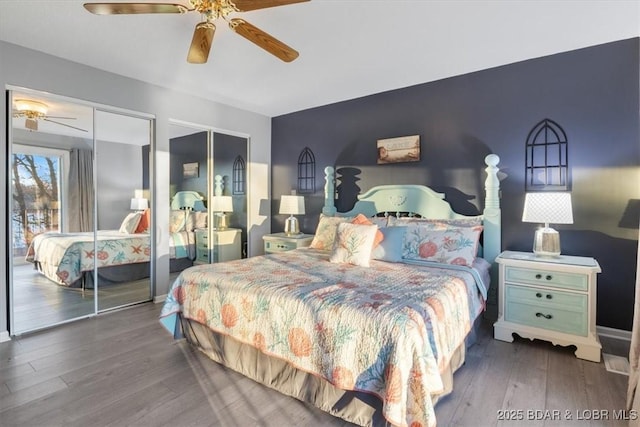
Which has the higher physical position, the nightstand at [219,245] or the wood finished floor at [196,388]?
the nightstand at [219,245]

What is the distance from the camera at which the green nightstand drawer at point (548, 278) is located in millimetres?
2438

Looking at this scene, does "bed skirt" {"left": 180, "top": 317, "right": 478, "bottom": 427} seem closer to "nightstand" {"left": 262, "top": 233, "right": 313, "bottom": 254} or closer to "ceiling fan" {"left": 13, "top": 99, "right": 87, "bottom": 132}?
"nightstand" {"left": 262, "top": 233, "right": 313, "bottom": 254}

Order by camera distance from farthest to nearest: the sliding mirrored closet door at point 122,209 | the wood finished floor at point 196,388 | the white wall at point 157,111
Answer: the sliding mirrored closet door at point 122,209 < the white wall at point 157,111 < the wood finished floor at point 196,388

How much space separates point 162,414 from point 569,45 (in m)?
4.14

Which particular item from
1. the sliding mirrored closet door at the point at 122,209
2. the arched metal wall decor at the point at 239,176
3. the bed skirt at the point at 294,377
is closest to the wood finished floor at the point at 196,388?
the bed skirt at the point at 294,377

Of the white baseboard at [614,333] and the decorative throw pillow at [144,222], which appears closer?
the white baseboard at [614,333]

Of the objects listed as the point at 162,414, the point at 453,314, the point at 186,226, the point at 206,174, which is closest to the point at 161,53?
the point at 206,174

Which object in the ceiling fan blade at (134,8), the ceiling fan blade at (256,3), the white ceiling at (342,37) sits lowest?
the ceiling fan blade at (134,8)

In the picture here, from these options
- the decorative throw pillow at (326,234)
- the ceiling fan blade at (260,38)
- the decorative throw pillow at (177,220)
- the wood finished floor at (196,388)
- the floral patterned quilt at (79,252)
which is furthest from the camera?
the decorative throw pillow at (177,220)

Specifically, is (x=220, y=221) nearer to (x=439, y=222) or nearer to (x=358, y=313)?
(x=439, y=222)

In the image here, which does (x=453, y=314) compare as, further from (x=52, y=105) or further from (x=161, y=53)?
(x=52, y=105)

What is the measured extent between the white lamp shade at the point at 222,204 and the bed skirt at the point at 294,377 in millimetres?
2113

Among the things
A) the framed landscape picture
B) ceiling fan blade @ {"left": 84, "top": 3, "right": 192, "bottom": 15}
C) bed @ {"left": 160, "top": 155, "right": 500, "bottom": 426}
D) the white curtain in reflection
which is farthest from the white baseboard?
the white curtain in reflection

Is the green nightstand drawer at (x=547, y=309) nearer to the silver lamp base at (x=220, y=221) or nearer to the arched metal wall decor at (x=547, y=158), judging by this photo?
the arched metal wall decor at (x=547, y=158)
